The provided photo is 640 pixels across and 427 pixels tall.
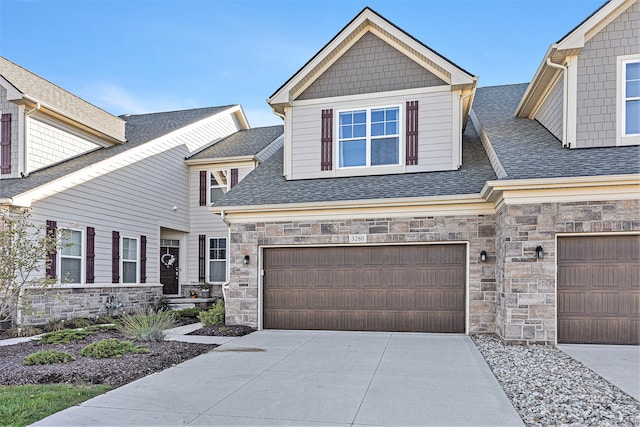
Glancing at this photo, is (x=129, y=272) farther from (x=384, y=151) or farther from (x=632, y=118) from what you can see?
(x=632, y=118)

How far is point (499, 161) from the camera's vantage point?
28.9 feet

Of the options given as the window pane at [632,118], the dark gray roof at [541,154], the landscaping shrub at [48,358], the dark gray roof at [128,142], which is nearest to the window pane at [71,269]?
the dark gray roof at [128,142]

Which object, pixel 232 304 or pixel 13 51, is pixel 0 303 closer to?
pixel 232 304

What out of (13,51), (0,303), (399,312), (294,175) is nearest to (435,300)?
(399,312)

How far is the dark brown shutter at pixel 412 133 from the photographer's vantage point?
1051 cm

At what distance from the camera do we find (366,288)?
9.91m

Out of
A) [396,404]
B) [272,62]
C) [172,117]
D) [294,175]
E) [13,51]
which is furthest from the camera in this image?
[172,117]

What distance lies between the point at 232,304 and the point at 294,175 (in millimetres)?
3523

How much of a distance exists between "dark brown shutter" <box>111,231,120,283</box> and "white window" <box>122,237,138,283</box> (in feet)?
1.14

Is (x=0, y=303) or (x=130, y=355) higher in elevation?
(x=0, y=303)

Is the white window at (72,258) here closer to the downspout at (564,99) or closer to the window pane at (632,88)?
the downspout at (564,99)

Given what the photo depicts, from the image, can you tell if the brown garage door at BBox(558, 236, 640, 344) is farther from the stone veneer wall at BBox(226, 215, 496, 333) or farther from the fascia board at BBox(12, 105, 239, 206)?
the fascia board at BBox(12, 105, 239, 206)

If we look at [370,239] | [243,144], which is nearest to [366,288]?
[370,239]

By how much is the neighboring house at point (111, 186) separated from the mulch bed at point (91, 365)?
2412 mm
